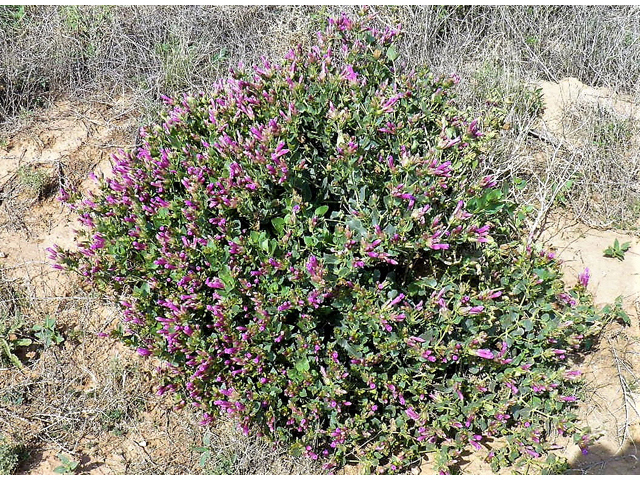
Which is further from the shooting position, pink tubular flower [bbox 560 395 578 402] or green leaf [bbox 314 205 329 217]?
pink tubular flower [bbox 560 395 578 402]

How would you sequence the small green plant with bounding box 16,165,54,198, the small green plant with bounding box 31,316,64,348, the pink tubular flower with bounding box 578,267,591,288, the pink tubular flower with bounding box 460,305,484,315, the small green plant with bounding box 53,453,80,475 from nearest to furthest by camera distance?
the pink tubular flower with bounding box 460,305,484,315 → the small green plant with bounding box 53,453,80,475 → the pink tubular flower with bounding box 578,267,591,288 → the small green plant with bounding box 31,316,64,348 → the small green plant with bounding box 16,165,54,198

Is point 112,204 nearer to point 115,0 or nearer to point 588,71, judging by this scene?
point 115,0

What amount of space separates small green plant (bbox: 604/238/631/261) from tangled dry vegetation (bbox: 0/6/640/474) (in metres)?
0.20

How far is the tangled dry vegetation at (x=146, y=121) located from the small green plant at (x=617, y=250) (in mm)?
201

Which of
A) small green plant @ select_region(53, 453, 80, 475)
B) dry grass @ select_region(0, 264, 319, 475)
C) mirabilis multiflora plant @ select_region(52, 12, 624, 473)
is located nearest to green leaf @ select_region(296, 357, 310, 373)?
mirabilis multiflora plant @ select_region(52, 12, 624, 473)

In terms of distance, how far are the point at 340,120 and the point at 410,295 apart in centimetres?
92

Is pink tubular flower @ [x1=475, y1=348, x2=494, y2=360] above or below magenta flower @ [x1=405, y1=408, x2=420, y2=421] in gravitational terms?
above

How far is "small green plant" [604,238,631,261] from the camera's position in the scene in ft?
12.1

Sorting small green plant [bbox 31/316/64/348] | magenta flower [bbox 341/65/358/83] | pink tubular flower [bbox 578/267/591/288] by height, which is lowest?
small green plant [bbox 31/316/64/348]

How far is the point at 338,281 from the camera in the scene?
2727 millimetres

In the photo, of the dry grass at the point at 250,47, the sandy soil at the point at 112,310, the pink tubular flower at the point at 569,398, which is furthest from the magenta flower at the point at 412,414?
the dry grass at the point at 250,47

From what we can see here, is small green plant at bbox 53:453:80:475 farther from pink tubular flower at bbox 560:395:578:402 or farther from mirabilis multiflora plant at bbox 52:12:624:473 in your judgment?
pink tubular flower at bbox 560:395:578:402

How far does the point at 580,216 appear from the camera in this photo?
398cm

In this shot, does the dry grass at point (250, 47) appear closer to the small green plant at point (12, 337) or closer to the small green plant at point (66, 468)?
the small green plant at point (12, 337)
